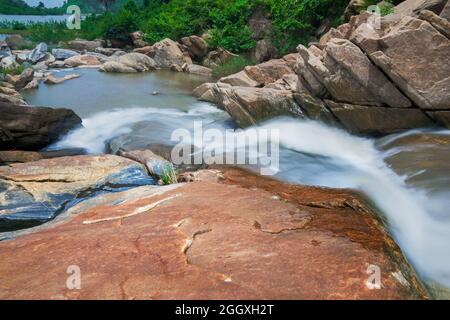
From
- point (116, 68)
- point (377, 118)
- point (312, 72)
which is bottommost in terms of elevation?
point (377, 118)

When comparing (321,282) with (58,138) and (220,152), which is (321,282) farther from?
(58,138)

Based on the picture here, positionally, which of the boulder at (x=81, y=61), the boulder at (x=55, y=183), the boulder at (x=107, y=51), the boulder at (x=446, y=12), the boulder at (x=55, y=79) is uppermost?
the boulder at (x=107, y=51)

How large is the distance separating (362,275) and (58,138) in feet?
31.7

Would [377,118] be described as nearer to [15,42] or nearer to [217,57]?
[217,57]

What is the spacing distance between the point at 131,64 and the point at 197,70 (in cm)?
439

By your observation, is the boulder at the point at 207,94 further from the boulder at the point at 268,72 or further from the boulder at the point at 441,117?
the boulder at the point at 441,117

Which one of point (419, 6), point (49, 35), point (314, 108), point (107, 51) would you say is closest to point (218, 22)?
point (107, 51)

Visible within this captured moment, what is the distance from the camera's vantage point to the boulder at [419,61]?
8070 millimetres

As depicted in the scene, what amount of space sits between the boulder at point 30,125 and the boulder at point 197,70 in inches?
562

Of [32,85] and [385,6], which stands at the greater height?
[385,6]

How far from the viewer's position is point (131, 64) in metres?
24.9

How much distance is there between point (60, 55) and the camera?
29812mm

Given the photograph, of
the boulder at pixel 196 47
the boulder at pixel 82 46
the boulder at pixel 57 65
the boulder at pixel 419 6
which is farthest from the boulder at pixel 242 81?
the boulder at pixel 82 46

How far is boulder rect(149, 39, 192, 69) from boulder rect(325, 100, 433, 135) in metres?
18.0
